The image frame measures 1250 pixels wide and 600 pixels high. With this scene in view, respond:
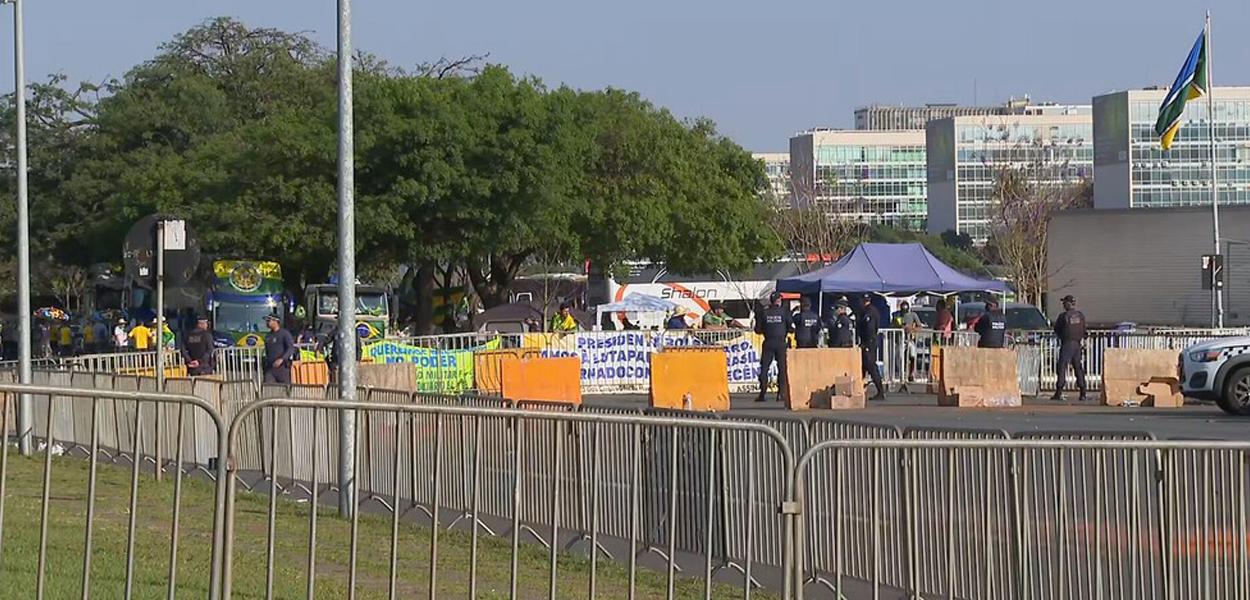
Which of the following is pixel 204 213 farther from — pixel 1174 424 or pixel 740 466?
pixel 740 466

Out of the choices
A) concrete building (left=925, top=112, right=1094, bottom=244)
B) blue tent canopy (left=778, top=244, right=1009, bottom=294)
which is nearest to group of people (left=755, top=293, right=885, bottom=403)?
blue tent canopy (left=778, top=244, right=1009, bottom=294)

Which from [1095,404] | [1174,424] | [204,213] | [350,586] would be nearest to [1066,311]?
[1095,404]

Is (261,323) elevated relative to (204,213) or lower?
lower

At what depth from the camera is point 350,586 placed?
8094 millimetres

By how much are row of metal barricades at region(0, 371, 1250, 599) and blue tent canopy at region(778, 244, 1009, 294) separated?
25244mm

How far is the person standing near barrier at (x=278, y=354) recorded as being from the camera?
1053 inches

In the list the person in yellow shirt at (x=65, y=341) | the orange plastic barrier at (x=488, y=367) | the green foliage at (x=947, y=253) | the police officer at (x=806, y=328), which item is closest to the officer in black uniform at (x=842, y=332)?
the police officer at (x=806, y=328)

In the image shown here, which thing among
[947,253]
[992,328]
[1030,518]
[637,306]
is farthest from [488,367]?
[947,253]

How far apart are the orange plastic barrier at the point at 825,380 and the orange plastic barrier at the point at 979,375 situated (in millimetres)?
1509

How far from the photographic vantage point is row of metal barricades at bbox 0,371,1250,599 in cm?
834

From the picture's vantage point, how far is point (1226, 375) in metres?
25.4

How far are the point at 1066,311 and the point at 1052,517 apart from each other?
22.0 metres

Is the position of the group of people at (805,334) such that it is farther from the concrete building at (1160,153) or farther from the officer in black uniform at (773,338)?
the concrete building at (1160,153)

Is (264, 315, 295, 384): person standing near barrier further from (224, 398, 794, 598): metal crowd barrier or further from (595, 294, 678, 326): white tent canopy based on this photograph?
(595, 294, 678, 326): white tent canopy
